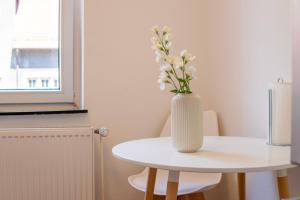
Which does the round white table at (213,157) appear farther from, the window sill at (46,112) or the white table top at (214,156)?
the window sill at (46,112)

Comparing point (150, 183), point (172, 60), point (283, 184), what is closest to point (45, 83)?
point (150, 183)

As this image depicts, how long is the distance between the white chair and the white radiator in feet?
0.97

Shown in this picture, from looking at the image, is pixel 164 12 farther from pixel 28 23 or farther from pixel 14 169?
pixel 14 169

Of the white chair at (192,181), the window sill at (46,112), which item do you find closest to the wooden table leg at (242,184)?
the white chair at (192,181)

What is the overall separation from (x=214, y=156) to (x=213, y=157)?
2 centimetres

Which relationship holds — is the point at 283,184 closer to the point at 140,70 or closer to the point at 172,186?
the point at 172,186

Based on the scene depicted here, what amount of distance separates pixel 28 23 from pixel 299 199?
185 centimetres

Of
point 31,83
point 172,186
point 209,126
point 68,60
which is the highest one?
point 68,60

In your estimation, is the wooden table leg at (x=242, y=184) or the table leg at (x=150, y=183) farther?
the wooden table leg at (x=242, y=184)

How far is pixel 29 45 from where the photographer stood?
86.0 inches

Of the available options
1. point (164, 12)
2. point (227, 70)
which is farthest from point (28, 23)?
point (227, 70)

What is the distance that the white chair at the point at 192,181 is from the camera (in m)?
1.65

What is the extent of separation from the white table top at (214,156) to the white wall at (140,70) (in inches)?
21.4

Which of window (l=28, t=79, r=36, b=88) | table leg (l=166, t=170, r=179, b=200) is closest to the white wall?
window (l=28, t=79, r=36, b=88)
